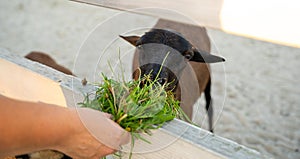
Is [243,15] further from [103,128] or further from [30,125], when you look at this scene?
[30,125]

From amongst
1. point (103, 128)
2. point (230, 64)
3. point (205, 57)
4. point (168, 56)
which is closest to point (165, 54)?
point (168, 56)

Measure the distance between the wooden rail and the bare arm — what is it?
0.60 metres

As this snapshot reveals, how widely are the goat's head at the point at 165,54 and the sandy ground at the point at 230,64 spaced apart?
367 mm

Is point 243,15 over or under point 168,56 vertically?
over

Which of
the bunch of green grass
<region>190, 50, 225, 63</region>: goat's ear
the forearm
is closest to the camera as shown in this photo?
the forearm

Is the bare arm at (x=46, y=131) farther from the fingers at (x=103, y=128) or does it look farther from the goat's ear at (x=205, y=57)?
the goat's ear at (x=205, y=57)

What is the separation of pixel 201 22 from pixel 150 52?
66cm

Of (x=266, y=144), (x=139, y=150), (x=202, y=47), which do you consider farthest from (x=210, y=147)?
(x=266, y=144)

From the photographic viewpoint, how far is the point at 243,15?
137cm

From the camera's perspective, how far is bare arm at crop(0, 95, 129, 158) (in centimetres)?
93

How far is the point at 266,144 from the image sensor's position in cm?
345

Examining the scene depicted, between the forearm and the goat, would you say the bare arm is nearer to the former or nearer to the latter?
the forearm

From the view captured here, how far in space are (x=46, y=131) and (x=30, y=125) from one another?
0.05 meters

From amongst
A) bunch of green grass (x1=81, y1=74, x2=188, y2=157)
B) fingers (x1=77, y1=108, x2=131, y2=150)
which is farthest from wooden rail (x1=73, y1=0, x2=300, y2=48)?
fingers (x1=77, y1=108, x2=131, y2=150)
